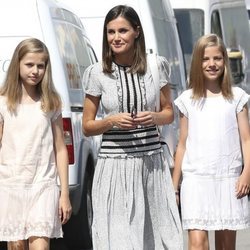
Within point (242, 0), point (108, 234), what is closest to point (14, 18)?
point (108, 234)

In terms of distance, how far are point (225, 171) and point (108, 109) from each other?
874mm

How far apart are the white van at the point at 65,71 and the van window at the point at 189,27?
6.81 m

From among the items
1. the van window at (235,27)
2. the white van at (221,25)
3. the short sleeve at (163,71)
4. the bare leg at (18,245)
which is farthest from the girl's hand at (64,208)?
the van window at (235,27)

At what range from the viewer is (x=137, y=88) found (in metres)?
7.95

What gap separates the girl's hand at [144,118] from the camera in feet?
25.3

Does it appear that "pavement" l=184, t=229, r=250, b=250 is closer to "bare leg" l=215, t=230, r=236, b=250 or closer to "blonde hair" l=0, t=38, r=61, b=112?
"bare leg" l=215, t=230, r=236, b=250

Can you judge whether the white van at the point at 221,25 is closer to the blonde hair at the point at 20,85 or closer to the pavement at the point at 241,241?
the pavement at the point at 241,241

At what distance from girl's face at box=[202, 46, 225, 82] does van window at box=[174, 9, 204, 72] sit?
33.7 feet

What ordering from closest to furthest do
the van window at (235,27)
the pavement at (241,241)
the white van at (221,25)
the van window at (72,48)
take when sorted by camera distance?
the van window at (72,48) < the pavement at (241,241) < the white van at (221,25) < the van window at (235,27)

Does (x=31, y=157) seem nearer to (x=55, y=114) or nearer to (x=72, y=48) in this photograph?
(x=55, y=114)

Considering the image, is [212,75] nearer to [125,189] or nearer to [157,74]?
[157,74]

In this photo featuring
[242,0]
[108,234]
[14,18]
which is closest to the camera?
[108,234]

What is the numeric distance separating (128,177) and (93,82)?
2.02ft

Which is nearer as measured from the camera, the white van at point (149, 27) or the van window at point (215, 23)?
the white van at point (149, 27)
